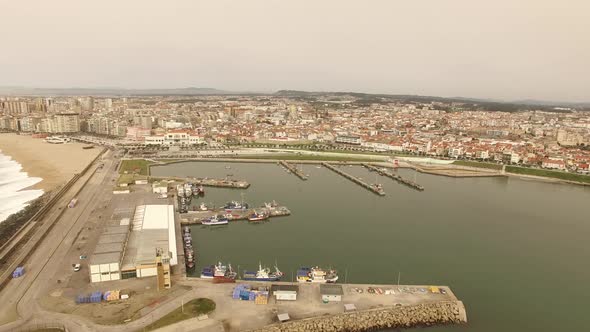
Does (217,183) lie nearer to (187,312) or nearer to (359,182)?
(359,182)

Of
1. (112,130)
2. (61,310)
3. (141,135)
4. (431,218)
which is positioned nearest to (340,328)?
(61,310)

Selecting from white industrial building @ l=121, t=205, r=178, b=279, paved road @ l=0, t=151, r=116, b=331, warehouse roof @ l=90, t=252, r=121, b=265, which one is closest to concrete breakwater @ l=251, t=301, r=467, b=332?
white industrial building @ l=121, t=205, r=178, b=279

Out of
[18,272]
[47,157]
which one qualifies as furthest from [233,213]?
[47,157]

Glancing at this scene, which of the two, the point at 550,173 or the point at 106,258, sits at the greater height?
the point at 106,258

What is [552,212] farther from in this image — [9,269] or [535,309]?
[9,269]

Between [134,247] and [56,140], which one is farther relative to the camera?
[56,140]

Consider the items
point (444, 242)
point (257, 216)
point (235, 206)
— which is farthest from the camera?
point (235, 206)

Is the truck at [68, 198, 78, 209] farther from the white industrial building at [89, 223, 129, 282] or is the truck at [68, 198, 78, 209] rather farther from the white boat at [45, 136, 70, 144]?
the white boat at [45, 136, 70, 144]
